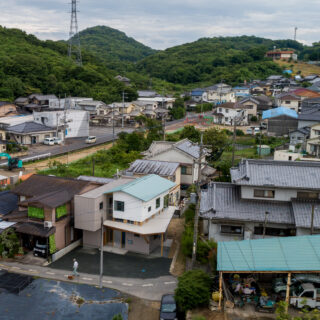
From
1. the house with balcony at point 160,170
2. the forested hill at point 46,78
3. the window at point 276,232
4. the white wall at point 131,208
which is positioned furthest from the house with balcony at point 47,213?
the forested hill at point 46,78

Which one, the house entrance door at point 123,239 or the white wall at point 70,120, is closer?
the house entrance door at point 123,239

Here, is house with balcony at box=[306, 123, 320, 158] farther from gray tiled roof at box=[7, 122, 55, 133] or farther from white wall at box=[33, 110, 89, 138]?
gray tiled roof at box=[7, 122, 55, 133]

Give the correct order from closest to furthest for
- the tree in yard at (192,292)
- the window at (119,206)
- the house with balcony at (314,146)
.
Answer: the tree in yard at (192,292) < the window at (119,206) < the house with balcony at (314,146)

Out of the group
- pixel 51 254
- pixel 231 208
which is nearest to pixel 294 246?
pixel 231 208

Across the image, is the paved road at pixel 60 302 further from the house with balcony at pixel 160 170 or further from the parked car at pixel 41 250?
the house with balcony at pixel 160 170

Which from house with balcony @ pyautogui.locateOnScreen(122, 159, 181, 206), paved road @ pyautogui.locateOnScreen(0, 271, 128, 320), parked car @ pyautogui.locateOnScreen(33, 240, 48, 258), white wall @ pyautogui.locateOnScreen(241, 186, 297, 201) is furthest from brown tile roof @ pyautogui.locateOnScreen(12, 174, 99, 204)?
white wall @ pyautogui.locateOnScreen(241, 186, 297, 201)

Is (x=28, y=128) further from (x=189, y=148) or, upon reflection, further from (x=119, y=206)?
(x=119, y=206)

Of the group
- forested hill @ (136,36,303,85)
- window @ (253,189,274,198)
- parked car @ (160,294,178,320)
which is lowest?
parked car @ (160,294,178,320)

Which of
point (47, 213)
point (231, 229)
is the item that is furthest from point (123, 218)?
point (231, 229)
